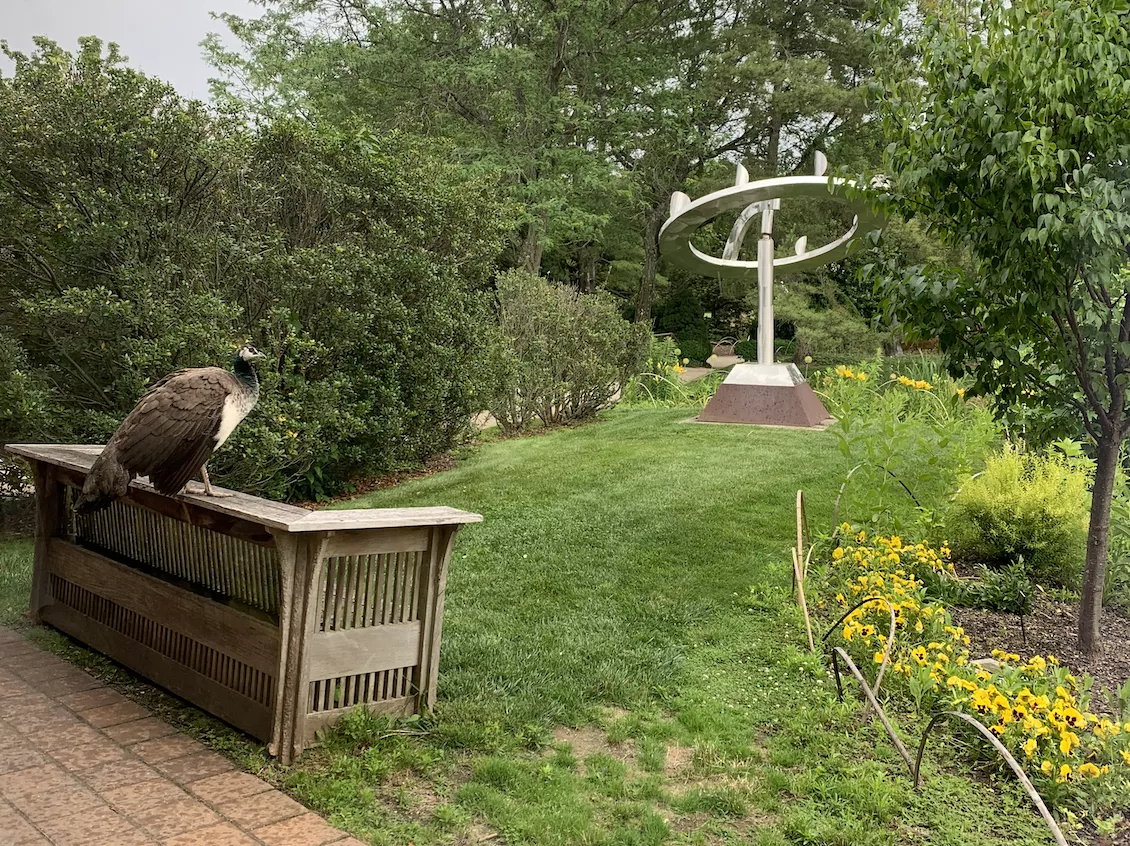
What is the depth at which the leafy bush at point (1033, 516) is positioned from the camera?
491cm

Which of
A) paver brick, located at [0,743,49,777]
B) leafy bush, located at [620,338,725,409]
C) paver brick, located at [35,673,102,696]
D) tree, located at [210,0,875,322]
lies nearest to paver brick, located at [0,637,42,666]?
paver brick, located at [35,673,102,696]

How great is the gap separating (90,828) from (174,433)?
4.19ft

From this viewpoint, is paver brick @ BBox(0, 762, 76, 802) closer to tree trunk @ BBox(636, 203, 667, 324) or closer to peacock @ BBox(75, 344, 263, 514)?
peacock @ BBox(75, 344, 263, 514)

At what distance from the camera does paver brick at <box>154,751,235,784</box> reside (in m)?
2.77

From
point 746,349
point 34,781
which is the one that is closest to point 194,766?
point 34,781

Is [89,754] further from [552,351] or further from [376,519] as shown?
[552,351]

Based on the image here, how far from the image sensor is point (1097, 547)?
386 centimetres

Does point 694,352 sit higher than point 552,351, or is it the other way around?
point 694,352

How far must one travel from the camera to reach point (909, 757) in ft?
9.56

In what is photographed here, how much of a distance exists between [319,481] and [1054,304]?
613 centimetres

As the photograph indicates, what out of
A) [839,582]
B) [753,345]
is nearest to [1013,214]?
[839,582]

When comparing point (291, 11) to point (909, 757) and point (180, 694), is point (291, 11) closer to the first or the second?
point (180, 694)

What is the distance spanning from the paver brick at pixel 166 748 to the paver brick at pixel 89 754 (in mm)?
47

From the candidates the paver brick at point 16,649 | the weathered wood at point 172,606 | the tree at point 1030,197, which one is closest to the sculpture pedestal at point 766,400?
the tree at point 1030,197
